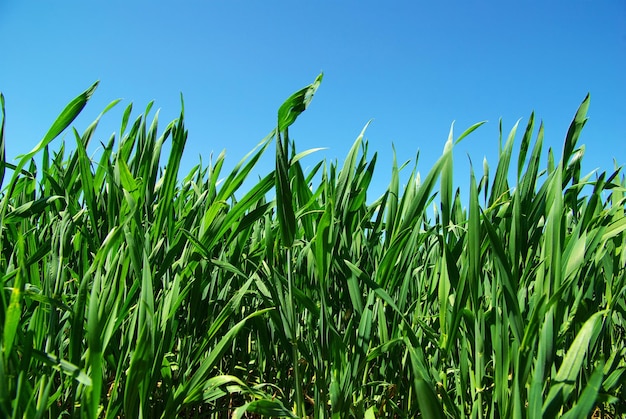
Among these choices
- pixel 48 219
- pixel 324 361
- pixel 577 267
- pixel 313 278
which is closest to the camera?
pixel 577 267

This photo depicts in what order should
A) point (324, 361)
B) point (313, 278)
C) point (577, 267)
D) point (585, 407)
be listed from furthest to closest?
point (313, 278) → point (324, 361) → point (577, 267) → point (585, 407)

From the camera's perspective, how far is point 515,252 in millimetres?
597

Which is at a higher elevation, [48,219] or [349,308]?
[48,219]

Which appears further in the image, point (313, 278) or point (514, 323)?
point (313, 278)

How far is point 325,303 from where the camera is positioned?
60 centimetres

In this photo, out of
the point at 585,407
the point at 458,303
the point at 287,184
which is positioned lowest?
the point at 585,407

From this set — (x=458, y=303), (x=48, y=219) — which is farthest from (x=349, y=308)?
(x=48, y=219)

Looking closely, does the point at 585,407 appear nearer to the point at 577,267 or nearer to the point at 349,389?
the point at 577,267

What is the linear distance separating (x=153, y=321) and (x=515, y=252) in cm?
44

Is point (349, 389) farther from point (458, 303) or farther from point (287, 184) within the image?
point (287, 184)

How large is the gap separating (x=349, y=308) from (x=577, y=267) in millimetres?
337

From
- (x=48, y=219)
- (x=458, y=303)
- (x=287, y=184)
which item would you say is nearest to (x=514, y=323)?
(x=458, y=303)

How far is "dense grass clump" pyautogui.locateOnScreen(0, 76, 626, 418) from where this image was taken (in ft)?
1.66

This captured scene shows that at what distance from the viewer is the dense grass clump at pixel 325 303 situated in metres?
0.51
